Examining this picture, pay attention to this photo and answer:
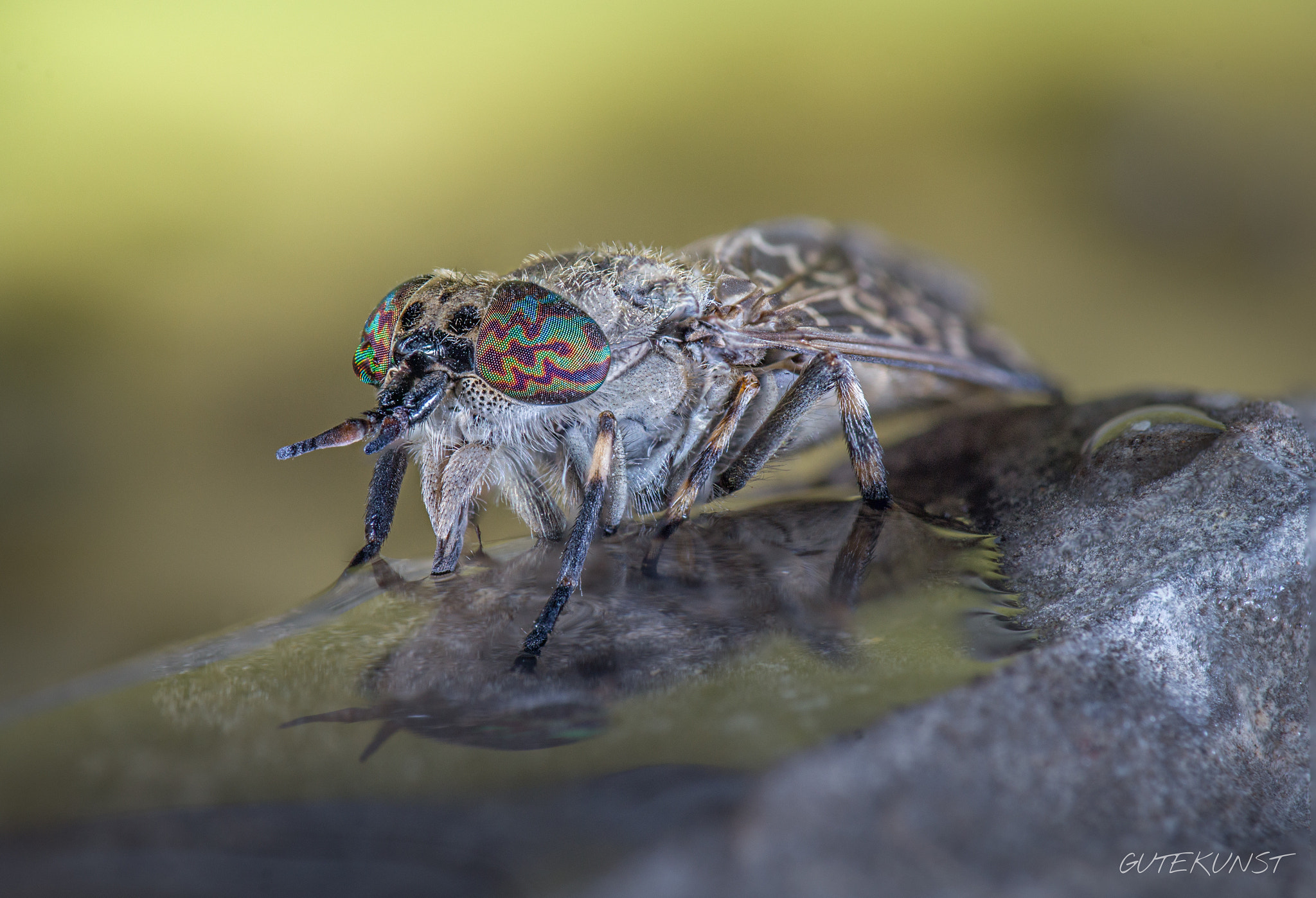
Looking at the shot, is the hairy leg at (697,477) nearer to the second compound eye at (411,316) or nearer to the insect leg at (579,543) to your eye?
the insect leg at (579,543)

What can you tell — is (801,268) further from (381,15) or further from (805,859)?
(381,15)

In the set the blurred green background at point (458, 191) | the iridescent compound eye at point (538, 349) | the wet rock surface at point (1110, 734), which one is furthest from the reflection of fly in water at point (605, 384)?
the blurred green background at point (458, 191)

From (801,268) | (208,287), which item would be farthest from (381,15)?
(801,268)

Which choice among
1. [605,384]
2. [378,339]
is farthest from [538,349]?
[378,339]

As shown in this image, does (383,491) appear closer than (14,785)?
No

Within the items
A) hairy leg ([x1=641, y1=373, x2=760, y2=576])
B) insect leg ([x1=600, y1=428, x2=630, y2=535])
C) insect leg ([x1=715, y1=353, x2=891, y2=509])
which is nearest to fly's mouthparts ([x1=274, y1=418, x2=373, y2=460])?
insect leg ([x1=600, y1=428, x2=630, y2=535])

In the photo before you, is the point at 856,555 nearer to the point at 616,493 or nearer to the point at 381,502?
the point at 616,493
